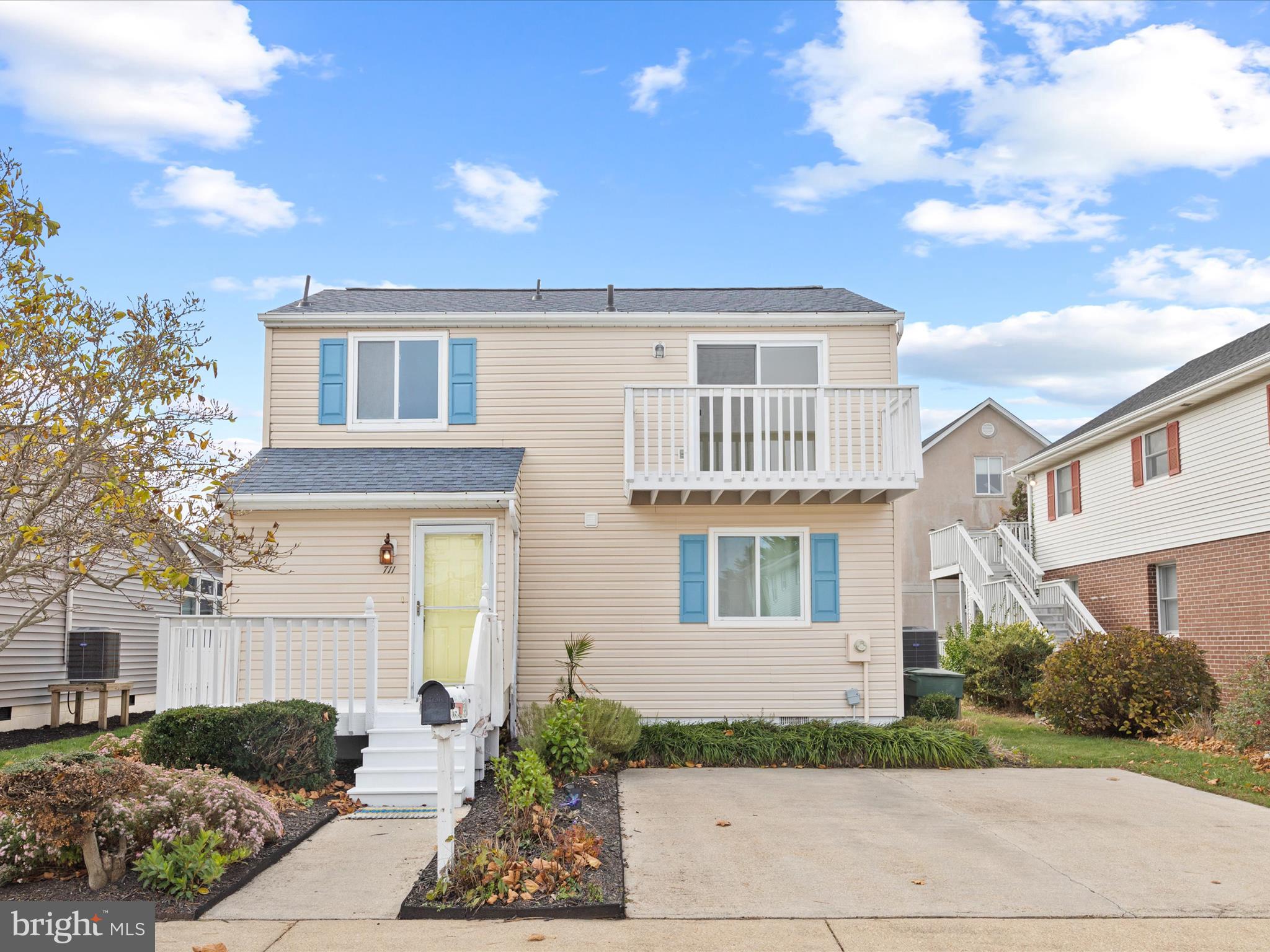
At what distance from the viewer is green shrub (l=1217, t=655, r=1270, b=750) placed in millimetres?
11664

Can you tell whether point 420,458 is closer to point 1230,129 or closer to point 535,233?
point 535,233

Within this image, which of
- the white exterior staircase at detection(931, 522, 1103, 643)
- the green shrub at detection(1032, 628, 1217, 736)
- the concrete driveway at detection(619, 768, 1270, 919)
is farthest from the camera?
the white exterior staircase at detection(931, 522, 1103, 643)

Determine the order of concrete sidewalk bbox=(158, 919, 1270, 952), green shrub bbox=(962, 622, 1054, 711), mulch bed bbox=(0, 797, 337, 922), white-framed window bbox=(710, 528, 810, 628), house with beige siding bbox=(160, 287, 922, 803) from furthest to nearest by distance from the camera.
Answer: green shrub bbox=(962, 622, 1054, 711)
white-framed window bbox=(710, 528, 810, 628)
house with beige siding bbox=(160, 287, 922, 803)
mulch bed bbox=(0, 797, 337, 922)
concrete sidewalk bbox=(158, 919, 1270, 952)

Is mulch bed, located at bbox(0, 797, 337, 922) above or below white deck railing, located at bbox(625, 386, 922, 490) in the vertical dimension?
below

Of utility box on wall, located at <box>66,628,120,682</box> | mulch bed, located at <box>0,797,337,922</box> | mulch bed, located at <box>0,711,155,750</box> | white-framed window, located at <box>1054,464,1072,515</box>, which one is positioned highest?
white-framed window, located at <box>1054,464,1072,515</box>

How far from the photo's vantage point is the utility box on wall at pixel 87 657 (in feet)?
55.6

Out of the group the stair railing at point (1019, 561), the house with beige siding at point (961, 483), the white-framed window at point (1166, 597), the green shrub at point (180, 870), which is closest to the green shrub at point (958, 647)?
the stair railing at point (1019, 561)

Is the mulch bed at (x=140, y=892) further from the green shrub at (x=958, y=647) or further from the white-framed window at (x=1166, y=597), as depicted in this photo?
the white-framed window at (x=1166, y=597)

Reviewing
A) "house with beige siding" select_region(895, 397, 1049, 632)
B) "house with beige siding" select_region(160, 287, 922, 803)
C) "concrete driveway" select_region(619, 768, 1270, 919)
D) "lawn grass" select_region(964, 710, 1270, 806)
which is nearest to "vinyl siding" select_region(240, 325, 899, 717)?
"house with beige siding" select_region(160, 287, 922, 803)

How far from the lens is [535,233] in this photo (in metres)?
16.7

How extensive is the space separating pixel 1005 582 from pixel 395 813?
53.8ft

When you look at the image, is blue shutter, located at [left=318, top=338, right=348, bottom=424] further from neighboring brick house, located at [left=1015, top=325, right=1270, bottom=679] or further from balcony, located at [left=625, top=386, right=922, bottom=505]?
neighboring brick house, located at [left=1015, top=325, right=1270, bottom=679]

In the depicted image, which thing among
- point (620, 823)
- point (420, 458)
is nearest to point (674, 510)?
point (420, 458)

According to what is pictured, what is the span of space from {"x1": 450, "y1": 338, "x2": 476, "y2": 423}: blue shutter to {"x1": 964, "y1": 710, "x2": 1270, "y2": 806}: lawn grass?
806cm
